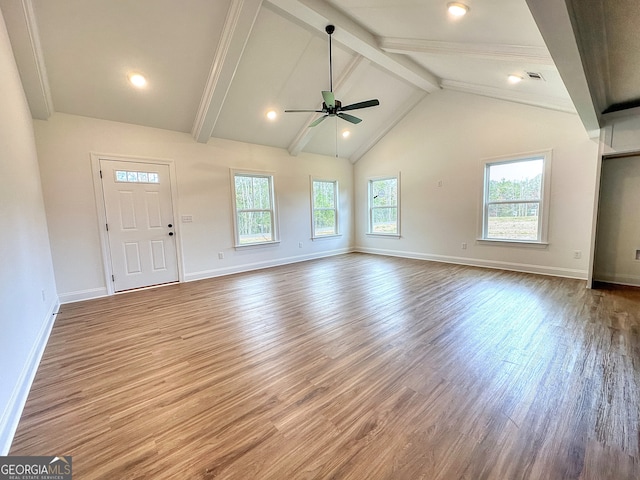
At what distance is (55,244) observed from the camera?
12.7 feet

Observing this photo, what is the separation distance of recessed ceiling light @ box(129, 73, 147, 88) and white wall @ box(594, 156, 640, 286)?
6.86 metres

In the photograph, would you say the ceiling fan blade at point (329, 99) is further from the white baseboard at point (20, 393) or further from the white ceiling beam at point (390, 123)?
the white baseboard at point (20, 393)

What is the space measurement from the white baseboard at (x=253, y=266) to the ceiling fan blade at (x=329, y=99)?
11.9 ft

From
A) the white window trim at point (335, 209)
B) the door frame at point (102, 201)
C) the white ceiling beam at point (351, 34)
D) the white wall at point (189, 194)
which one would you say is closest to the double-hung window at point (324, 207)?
the white window trim at point (335, 209)

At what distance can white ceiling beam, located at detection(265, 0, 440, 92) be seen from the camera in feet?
10.6

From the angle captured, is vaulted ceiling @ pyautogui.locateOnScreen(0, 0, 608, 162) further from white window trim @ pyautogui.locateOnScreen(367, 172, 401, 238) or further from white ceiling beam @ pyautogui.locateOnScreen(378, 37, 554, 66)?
white window trim @ pyautogui.locateOnScreen(367, 172, 401, 238)

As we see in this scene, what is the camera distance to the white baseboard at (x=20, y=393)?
1505 millimetres

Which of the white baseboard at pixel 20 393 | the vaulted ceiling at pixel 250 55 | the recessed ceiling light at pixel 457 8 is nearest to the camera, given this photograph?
the white baseboard at pixel 20 393

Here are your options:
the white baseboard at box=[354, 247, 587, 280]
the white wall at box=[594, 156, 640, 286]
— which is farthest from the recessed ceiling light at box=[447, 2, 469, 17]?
the white baseboard at box=[354, 247, 587, 280]

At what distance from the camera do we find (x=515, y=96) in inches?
182

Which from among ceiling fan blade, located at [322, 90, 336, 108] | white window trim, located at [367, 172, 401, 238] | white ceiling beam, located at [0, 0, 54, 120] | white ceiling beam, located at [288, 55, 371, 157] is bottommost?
white window trim, located at [367, 172, 401, 238]

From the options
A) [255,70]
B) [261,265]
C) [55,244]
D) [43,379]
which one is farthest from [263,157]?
[43,379]

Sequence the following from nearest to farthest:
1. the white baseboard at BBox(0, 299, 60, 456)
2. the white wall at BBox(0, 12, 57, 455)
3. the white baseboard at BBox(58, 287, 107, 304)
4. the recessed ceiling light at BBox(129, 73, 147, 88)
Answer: the white baseboard at BBox(0, 299, 60, 456) < the white wall at BBox(0, 12, 57, 455) < the recessed ceiling light at BBox(129, 73, 147, 88) < the white baseboard at BBox(58, 287, 107, 304)

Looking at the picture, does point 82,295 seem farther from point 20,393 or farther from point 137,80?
point 137,80
